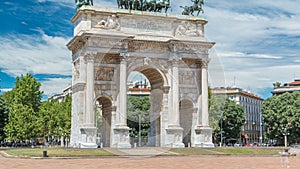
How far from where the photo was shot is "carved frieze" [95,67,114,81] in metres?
51.8

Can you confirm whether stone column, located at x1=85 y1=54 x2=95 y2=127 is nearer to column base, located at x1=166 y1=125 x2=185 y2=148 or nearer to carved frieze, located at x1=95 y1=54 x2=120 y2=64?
carved frieze, located at x1=95 y1=54 x2=120 y2=64

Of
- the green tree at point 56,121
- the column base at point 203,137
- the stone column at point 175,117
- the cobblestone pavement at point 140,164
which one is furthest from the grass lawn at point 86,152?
the green tree at point 56,121

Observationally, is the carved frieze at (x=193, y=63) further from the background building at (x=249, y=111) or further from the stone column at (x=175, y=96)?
the background building at (x=249, y=111)

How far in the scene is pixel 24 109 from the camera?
7006 cm

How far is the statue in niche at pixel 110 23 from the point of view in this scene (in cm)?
5097

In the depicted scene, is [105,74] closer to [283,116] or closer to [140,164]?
[140,164]

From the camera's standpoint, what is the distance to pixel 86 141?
1916 inches

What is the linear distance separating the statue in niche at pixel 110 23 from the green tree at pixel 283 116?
38.4 metres

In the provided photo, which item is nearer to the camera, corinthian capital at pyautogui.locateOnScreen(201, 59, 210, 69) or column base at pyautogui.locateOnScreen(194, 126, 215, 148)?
column base at pyautogui.locateOnScreen(194, 126, 215, 148)

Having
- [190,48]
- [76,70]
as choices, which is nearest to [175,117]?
[190,48]

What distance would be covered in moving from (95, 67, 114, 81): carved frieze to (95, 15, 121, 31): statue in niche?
4.43 meters

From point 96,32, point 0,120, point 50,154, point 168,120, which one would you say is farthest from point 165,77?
point 0,120

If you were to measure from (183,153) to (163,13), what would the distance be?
1779cm

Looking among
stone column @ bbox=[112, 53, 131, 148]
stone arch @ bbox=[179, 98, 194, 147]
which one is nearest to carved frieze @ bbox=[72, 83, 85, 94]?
stone column @ bbox=[112, 53, 131, 148]
